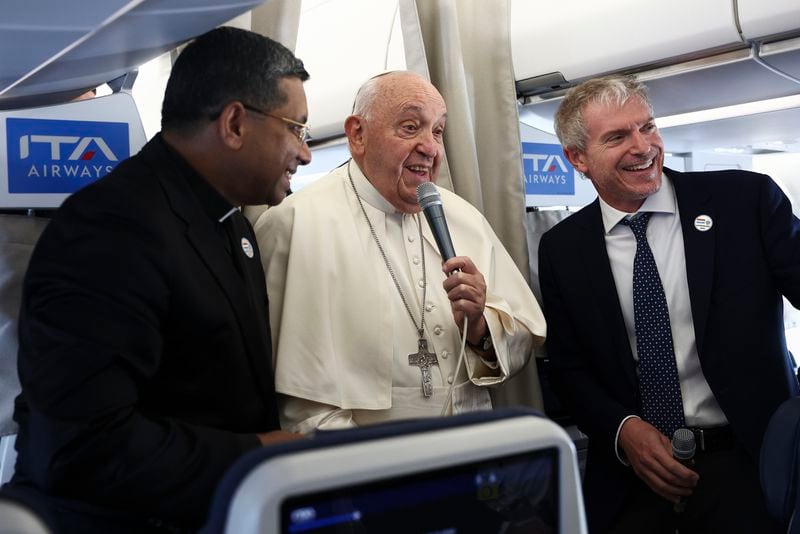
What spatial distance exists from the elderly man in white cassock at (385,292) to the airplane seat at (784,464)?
82 centimetres

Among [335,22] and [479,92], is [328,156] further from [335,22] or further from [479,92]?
[479,92]

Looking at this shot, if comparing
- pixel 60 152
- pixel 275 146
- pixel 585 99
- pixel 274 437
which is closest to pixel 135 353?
pixel 274 437

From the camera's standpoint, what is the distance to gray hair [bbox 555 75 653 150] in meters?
3.13

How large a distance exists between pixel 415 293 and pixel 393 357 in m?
0.25

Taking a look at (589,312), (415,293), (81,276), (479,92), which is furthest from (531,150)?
(81,276)

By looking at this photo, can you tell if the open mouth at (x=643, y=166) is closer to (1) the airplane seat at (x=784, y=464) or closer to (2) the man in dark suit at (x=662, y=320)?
→ (2) the man in dark suit at (x=662, y=320)

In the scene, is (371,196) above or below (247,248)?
above

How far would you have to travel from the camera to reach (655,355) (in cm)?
290

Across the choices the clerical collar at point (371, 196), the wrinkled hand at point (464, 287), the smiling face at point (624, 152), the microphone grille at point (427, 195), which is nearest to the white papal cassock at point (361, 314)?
the clerical collar at point (371, 196)

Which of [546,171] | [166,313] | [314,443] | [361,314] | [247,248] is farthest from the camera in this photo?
[546,171]

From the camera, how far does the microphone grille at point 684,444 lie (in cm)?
278

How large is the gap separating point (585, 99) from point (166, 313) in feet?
6.68

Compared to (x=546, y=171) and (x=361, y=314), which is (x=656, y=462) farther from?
(x=546, y=171)

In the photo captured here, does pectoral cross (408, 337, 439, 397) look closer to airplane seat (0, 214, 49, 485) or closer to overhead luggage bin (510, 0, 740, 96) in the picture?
airplane seat (0, 214, 49, 485)
